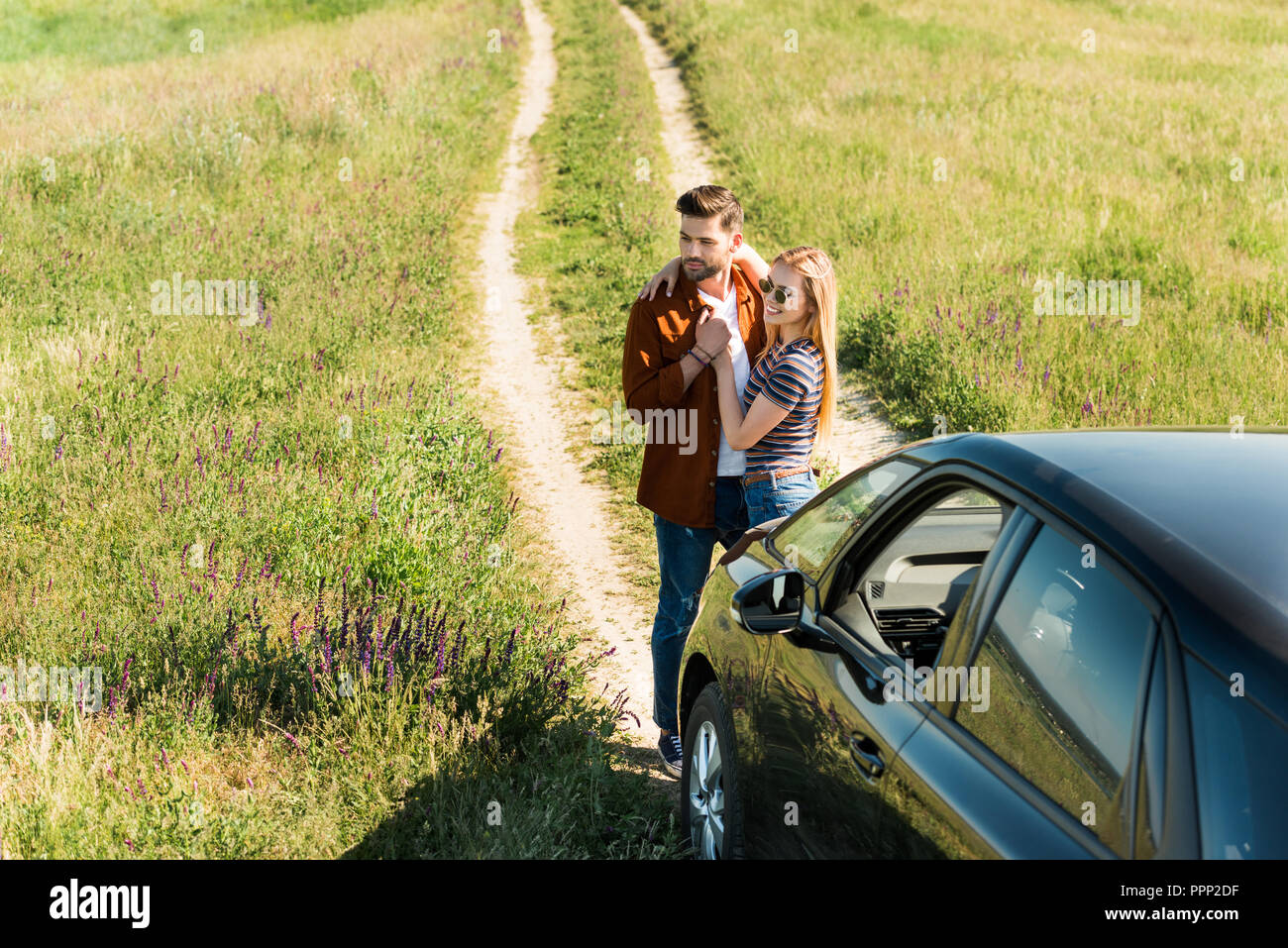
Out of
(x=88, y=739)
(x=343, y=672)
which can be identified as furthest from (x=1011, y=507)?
(x=88, y=739)

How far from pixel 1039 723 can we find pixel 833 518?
1405 mm

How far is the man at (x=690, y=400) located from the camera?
4.19 metres

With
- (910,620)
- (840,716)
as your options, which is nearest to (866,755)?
(840,716)

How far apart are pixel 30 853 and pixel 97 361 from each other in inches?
212

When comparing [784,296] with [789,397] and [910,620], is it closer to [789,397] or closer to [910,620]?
[789,397]

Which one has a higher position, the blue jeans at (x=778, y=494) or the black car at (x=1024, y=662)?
the black car at (x=1024, y=662)

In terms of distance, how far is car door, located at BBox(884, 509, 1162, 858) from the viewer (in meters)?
1.90

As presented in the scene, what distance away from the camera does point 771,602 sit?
126 inches

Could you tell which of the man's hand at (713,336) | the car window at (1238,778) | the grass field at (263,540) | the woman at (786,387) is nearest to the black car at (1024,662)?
the car window at (1238,778)

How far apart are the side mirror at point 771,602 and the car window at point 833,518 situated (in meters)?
0.16

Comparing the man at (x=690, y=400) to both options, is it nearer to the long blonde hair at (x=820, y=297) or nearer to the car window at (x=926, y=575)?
the long blonde hair at (x=820, y=297)

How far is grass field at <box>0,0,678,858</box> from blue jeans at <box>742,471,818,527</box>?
1.17 m

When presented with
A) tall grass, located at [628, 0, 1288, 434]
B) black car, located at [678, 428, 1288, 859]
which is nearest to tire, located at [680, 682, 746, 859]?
black car, located at [678, 428, 1288, 859]
